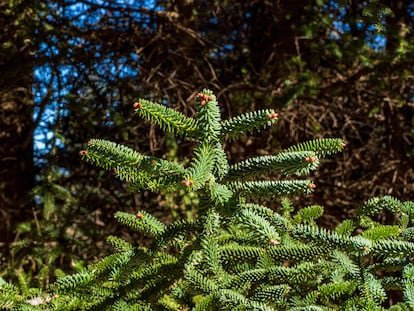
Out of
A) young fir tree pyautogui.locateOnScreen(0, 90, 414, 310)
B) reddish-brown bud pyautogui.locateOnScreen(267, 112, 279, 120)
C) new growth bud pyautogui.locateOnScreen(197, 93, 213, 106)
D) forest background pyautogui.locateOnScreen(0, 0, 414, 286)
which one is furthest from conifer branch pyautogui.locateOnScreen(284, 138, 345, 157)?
forest background pyautogui.locateOnScreen(0, 0, 414, 286)

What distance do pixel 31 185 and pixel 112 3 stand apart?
5.18ft

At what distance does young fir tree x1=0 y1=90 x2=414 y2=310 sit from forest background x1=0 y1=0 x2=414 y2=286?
1.96m

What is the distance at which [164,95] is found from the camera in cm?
352

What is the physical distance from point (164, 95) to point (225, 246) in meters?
2.26

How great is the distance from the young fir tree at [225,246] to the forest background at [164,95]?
6.45 ft

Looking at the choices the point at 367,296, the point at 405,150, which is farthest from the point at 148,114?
the point at 405,150

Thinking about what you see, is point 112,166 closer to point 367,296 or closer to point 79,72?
point 367,296

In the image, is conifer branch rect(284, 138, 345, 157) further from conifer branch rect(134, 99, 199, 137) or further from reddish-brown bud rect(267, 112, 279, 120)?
conifer branch rect(134, 99, 199, 137)

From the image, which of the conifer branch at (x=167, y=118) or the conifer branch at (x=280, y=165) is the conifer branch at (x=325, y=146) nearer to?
the conifer branch at (x=280, y=165)

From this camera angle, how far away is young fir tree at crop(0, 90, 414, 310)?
104 centimetres

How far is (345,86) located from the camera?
3.82 metres

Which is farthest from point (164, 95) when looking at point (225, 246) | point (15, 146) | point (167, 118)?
point (167, 118)

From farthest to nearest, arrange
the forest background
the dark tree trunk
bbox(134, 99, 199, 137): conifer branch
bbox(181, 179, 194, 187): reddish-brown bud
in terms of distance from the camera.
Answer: the dark tree trunk → the forest background → bbox(134, 99, 199, 137): conifer branch → bbox(181, 179, 194, 187): reddish-brown bud

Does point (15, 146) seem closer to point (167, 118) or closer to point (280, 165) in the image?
point (167, 118)
